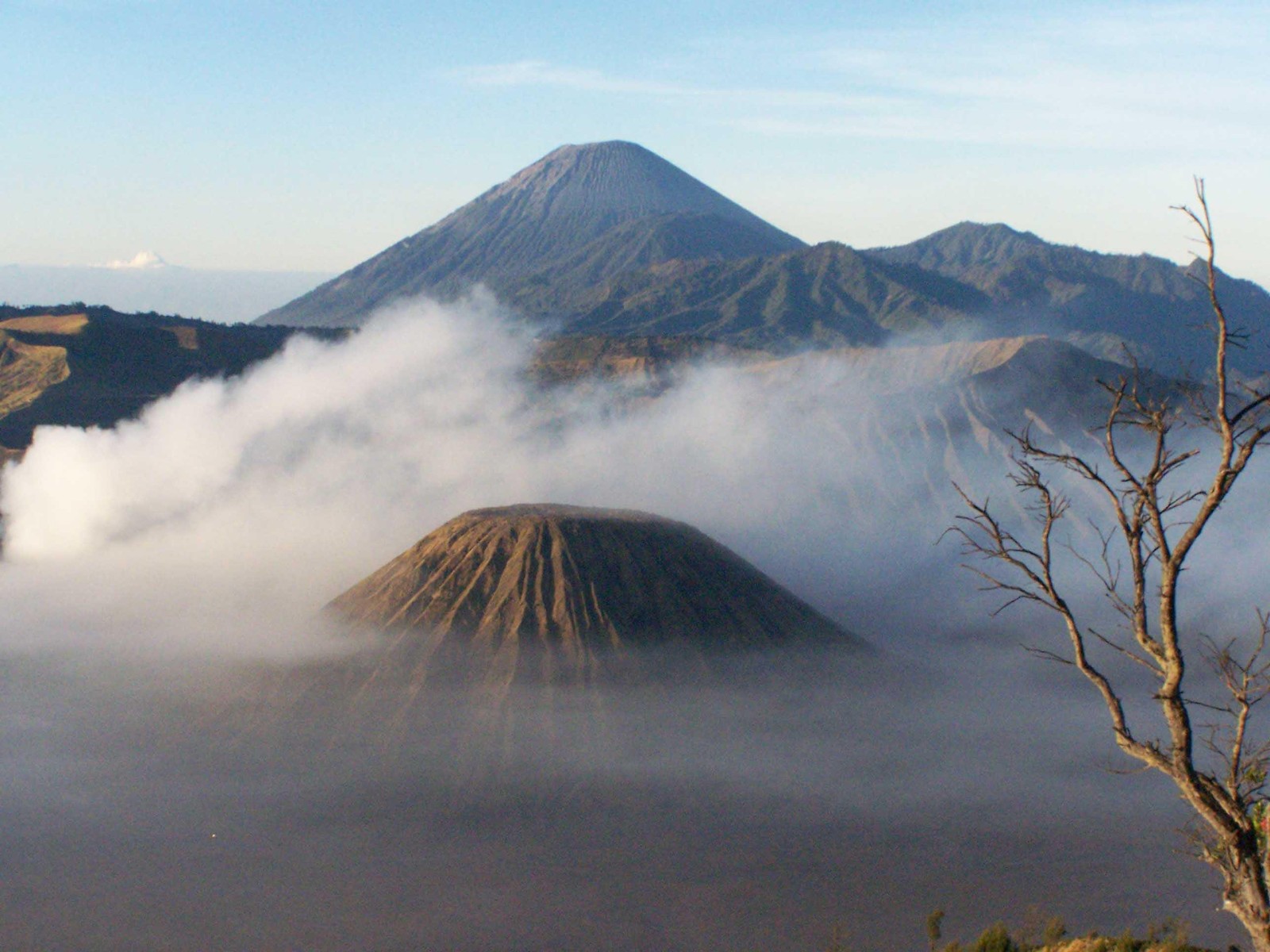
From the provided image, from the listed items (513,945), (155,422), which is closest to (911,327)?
(155,422)

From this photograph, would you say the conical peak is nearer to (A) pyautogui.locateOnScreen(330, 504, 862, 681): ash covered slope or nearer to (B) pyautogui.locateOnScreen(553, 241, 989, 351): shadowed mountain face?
(A) pyautogui.locateOnScreen(330, 504, 862, 681): ash covered slope

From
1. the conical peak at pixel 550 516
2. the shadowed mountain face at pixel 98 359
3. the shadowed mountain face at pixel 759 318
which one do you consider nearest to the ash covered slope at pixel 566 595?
the conical peak at pixel 550 516

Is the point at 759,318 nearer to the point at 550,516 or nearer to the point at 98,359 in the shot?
the point at 98,359

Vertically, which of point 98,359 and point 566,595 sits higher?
point 98,359

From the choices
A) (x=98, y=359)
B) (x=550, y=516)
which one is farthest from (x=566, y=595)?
(x=98, y=359)

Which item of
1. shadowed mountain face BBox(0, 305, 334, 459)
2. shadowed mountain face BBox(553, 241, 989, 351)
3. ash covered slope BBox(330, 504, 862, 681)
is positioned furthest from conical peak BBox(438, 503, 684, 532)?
shadowed mountain face BBox(553, 241, 989, 351)

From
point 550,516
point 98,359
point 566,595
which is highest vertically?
point 98,359

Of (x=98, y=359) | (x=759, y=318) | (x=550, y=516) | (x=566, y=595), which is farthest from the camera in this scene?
(x=759, y=318)

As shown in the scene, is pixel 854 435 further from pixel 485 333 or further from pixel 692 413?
pixel 485 333
